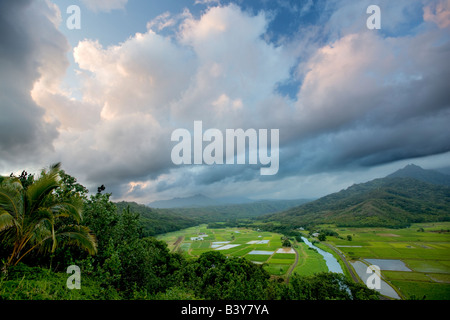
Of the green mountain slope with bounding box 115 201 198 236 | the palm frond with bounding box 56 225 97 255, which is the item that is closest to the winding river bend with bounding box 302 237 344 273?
the palm frond with bounding box 56 225 97 255

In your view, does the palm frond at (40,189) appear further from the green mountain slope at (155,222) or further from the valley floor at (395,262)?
the green mountain slope at (155,222)

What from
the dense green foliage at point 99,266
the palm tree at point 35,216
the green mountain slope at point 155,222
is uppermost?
the palm tree at point 35,216

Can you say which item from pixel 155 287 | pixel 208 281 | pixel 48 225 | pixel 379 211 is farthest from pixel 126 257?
pixel 379 211

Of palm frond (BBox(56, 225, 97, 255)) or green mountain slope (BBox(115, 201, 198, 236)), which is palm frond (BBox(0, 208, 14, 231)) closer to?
palm frond (BBox(56, 225, 97, 255))

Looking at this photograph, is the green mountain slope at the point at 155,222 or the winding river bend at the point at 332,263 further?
the green mountain slope at the point at 155,222

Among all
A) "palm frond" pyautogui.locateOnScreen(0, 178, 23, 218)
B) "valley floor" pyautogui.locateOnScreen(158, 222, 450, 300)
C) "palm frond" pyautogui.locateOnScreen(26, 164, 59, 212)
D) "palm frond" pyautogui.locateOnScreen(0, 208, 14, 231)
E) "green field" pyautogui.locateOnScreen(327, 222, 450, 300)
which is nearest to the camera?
"palm frond" pyautogui.locateOnScreen(0, 208, 14, 231)

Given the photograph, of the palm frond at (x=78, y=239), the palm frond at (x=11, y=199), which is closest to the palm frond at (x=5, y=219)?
the palm frond at (x=11, y=199)

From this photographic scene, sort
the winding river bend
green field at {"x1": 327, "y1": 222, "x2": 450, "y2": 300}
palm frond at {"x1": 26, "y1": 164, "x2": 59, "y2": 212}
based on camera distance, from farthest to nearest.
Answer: the winding river bend < green field at {"x1": 327, "y1": 222, "x2": 450, "y2": 300} < palm frond at {"x1": 26, "y1": 164, "x2": 59, "y2": 212}
